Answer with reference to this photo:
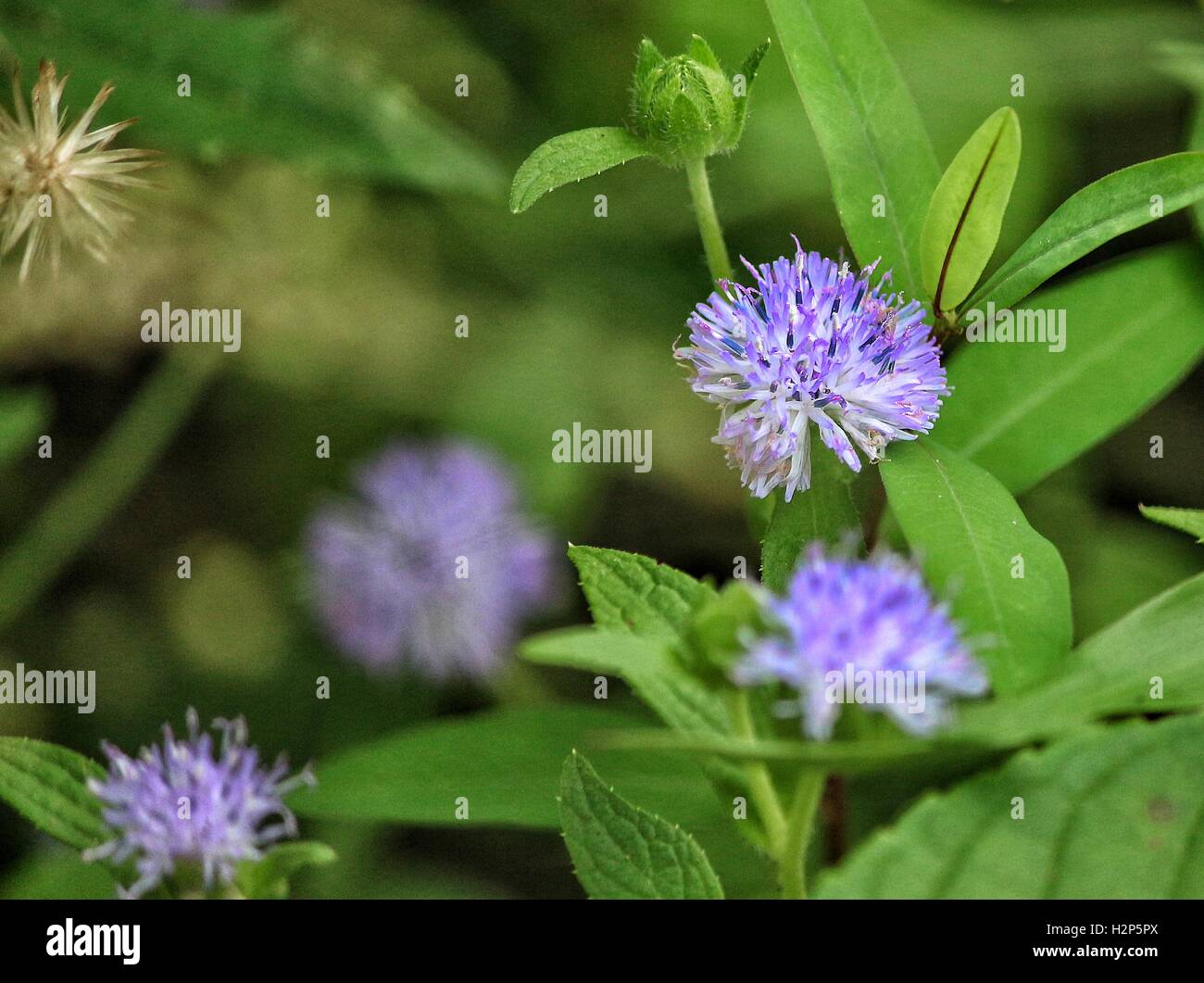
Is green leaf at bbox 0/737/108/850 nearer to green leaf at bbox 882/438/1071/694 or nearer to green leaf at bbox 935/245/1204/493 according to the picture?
green leaf at bbox 882/438/1071/694

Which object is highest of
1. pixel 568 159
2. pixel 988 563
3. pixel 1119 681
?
pixel 568 159

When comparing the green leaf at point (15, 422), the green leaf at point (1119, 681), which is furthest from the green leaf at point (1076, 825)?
the green leaf at point (15, 422)

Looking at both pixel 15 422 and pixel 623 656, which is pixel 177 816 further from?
pixel 15 422

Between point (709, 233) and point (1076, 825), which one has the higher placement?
point (709, 233)

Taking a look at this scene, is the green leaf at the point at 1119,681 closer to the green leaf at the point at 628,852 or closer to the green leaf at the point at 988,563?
the green leaf at the point at 988,563

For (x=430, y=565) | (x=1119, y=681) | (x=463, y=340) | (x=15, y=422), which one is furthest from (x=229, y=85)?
(x=1119, y=681)

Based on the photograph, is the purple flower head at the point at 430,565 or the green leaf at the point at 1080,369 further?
the purple flower head at the point at 430,565
